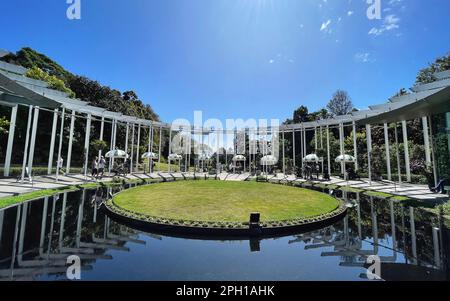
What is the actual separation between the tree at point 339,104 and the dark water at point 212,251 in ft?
144

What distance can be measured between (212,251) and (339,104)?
50.1 m

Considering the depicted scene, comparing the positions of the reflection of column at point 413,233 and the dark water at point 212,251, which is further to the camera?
the reflection of column at point 413,233

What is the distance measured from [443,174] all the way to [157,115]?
175 ft

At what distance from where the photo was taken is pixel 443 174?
1254 centimetres

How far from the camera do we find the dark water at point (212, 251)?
4012mm

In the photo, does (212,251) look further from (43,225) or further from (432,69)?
(432,69)

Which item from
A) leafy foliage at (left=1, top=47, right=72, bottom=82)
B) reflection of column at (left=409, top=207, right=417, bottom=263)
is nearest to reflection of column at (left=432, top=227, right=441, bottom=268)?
reflection of column at (left=409, top=207, right=417, bottom=263)

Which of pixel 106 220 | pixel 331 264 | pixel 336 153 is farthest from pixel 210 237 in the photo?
pixel 336 153

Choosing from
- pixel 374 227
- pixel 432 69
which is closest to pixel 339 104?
pixel 432 69

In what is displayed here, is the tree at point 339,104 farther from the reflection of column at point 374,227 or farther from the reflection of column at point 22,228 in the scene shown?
the reflection of column at point 22,228

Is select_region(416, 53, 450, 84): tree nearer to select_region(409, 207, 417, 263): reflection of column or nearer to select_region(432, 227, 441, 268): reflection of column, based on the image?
select_region(409, 207, 417, 263): reflection of column

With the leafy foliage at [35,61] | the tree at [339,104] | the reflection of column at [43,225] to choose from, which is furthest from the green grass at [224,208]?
the tree at [339,104]

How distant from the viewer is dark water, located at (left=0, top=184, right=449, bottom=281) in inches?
158
